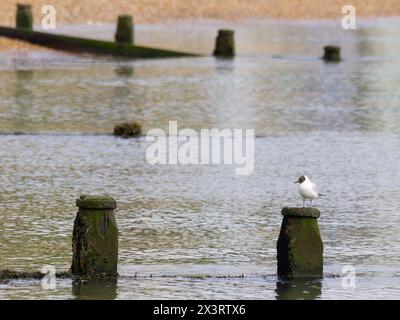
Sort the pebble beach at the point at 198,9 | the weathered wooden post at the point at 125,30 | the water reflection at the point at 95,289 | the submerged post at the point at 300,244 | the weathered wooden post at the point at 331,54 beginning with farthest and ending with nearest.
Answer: the pebble beach at the point at 198,9 < the weathered wooden post at the point at 331,54 < the weathered wooden post at the point at 125,30 < the submerged post at the point at 300,244 < the water reflection at the point at 95,289

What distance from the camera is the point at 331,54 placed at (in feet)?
128

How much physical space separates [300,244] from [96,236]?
200 centimetres

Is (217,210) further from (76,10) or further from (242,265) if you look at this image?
(76,10)

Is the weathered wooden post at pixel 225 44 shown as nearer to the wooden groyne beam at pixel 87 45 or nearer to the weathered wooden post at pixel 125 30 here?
the wooden groyne beam at pixel 87 45

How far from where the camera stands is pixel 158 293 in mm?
14281

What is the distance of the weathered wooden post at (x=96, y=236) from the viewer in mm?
14609

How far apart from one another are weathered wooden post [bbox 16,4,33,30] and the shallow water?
2227mm

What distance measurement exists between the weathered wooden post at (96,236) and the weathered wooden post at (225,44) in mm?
24856

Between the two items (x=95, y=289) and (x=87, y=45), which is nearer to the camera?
(x=95, y=289)

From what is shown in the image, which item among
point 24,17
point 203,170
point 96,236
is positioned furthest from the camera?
point 24,17

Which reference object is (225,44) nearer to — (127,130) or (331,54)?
(331,54)

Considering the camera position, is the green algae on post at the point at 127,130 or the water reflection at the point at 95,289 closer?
the water reflection at the point at 95,289

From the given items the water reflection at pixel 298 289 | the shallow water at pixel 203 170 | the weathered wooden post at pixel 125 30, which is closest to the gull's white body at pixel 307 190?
the shallow water at pixel 203 170

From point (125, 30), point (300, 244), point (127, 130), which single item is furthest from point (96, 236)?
point (125, 30)
